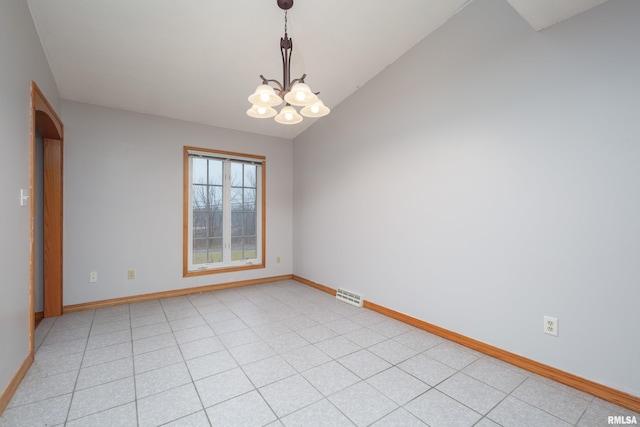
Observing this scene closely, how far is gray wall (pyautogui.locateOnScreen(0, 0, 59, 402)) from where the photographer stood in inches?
63.0

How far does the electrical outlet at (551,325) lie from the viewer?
1.93 m

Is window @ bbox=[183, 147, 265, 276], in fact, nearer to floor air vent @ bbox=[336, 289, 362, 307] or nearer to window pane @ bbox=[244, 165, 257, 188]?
window pane @ bbox=[244, 165, 257, 188]

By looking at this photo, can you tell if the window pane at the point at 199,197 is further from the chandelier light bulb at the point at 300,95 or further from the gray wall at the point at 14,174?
the chandelier light bulb at the point at 300,95

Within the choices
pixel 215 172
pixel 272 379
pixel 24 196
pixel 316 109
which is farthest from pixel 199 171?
pixel 272 379

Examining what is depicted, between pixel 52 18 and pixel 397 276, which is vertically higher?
pixel 52 18

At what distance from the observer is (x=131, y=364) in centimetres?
210

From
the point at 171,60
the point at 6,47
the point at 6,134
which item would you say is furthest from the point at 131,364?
the point at 171,60

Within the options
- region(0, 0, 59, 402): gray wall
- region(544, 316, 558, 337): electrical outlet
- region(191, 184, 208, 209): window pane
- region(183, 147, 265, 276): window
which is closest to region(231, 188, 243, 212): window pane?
region(183, 147, 265, 276): window

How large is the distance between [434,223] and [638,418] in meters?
1.68

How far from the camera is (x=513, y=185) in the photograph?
2148 mm

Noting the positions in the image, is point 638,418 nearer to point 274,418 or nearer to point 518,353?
point 518,353

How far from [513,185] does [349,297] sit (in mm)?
2254

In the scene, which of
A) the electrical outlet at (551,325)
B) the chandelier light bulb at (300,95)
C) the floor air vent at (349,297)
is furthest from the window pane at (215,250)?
the electrical outlet at (551,325)

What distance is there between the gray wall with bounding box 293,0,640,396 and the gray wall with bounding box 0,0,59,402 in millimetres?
2997
